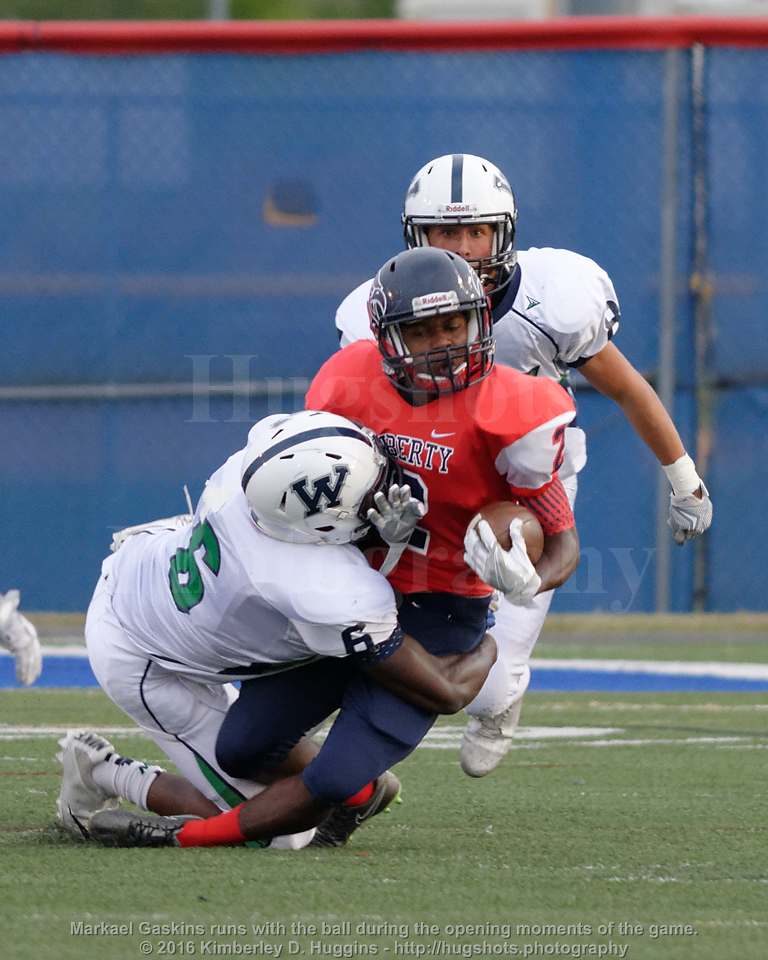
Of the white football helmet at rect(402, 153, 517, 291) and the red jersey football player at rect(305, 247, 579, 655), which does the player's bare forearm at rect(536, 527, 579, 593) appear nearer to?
the red jersey football player at rect(305, 247, 579, 655)

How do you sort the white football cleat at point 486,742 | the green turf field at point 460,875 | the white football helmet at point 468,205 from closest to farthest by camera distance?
the green turf field at point 460,875 < the white football helmet at point 468,205 < the white football cleat at point 486,742

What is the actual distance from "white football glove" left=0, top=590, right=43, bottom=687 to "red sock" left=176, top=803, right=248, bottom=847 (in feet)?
1.41

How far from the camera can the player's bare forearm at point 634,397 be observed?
12.0 ft

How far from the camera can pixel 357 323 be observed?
3.53 m

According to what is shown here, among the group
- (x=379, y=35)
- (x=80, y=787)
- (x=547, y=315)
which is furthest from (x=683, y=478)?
(x=379, y=35)

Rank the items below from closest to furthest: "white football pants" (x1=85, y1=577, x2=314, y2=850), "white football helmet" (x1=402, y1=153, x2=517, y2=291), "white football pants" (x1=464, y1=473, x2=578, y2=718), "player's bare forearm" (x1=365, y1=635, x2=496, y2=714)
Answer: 1. "player's bare forearm" (x1=365, y1=635, x2=496, y2=714)
2. "white football pants" (x1=85, y1=577, x2=314, y2=850)
3. "white football helmet" (x1=402, y1=153, x2=517, y2=291)
4. "white football pants" (x1=464, y1=473, x2=578, y2=718)

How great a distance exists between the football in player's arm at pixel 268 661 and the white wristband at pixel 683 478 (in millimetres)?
923

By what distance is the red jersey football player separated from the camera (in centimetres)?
284

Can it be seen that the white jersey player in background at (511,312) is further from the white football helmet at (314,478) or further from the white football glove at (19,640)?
the white football glove at (19,640)

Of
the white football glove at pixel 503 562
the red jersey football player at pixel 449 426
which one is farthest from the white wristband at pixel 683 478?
the white football glove at pixel 503 562

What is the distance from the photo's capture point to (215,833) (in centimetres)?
286

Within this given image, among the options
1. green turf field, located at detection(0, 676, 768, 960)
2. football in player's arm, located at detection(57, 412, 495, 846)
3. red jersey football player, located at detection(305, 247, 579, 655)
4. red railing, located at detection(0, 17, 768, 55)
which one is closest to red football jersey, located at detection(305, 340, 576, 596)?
red jersey football player, located at detection(305, 247, 579, 655)

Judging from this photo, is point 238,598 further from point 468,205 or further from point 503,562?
point 468,205

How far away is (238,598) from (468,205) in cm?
117
